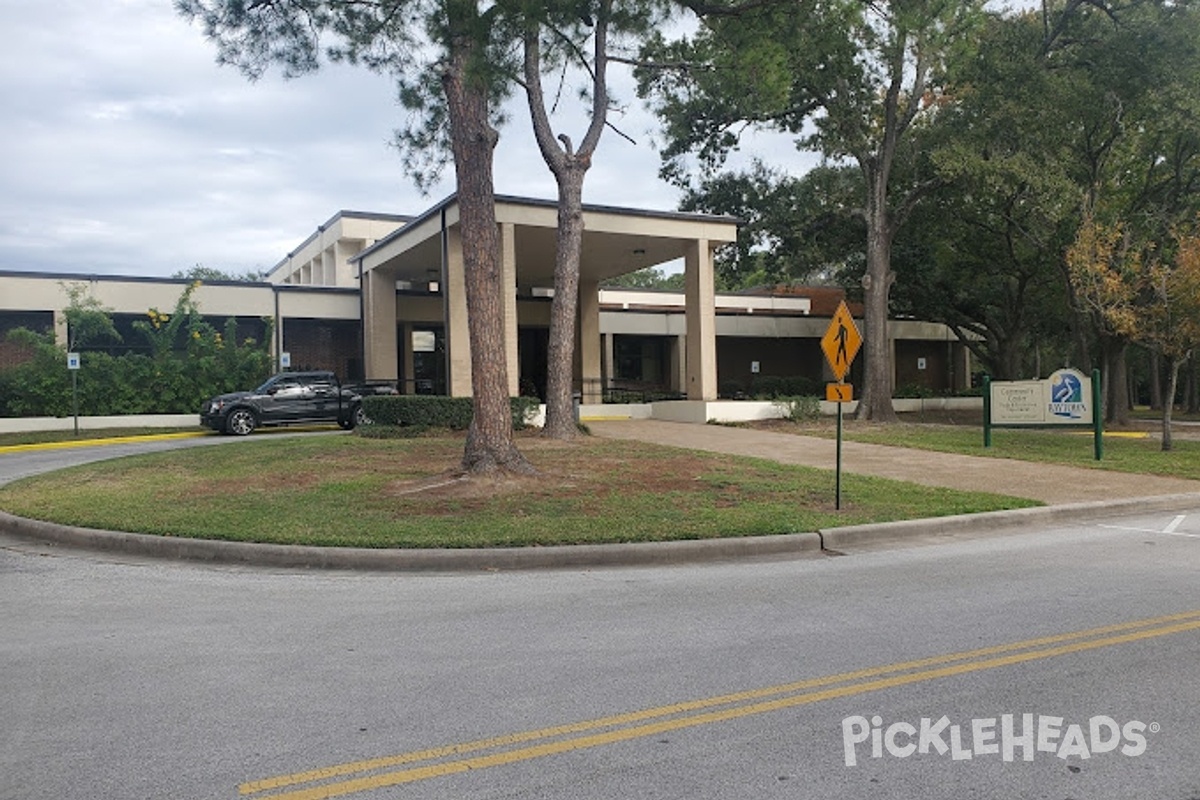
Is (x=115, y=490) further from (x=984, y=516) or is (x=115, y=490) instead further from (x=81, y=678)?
(x=984, y=516)

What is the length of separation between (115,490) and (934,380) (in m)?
40.3

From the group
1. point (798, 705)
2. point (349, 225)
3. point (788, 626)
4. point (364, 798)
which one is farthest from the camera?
point (349, 225)

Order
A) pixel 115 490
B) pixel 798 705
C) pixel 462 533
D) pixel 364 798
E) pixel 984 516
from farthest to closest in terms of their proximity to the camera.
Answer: pixel 115 490, pixel 984 516, pixel 462 533, pixel 798 705, pixel 364 798

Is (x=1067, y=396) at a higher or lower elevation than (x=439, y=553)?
higher

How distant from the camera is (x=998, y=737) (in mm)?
4141

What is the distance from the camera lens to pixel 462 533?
358 inches

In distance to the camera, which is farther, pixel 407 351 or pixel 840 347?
pixel 407 351

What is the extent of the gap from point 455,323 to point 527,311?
435 inches

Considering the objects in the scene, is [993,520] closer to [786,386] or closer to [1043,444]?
[1043,444]

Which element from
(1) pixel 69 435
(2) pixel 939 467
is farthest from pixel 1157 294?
(1) pixel 69 435

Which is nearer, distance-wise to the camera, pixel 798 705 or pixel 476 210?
pixel 798 705

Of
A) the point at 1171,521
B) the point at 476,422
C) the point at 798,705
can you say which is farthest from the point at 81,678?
the point at 1171,521

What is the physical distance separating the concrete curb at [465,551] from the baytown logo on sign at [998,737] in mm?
4395

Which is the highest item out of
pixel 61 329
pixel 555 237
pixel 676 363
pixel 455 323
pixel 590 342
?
pixel 555 237
